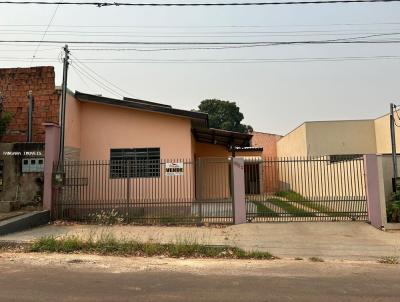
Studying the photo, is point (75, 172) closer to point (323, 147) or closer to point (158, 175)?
point (158, 175)

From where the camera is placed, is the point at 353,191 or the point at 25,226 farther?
the point at 353,191

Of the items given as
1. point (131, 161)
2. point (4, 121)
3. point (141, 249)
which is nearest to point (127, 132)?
point (131, 161)

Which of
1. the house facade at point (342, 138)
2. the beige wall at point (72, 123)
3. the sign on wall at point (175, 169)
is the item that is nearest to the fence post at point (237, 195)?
the sign on wall at point (175, 169)

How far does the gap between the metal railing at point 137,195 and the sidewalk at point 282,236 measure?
0.88m

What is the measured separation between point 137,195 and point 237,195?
3944 mm

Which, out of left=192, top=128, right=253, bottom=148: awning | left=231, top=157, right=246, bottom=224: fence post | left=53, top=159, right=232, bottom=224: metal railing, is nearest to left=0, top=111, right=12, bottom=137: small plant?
left=53, top=159, right=232, bottom=224: metal railing

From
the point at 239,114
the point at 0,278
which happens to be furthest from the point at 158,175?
the point at 239,114

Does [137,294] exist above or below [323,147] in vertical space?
below

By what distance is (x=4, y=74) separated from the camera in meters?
16.1

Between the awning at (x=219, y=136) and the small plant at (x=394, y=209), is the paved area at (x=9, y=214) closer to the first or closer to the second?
the awning at (x=219, y=136)

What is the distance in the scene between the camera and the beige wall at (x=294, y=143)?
98.1 feet

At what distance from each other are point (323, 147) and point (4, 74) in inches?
836

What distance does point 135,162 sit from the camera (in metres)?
15.6

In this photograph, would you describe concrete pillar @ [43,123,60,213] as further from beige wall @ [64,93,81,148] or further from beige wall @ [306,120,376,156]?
beige wall @ [306,120,376,156]
